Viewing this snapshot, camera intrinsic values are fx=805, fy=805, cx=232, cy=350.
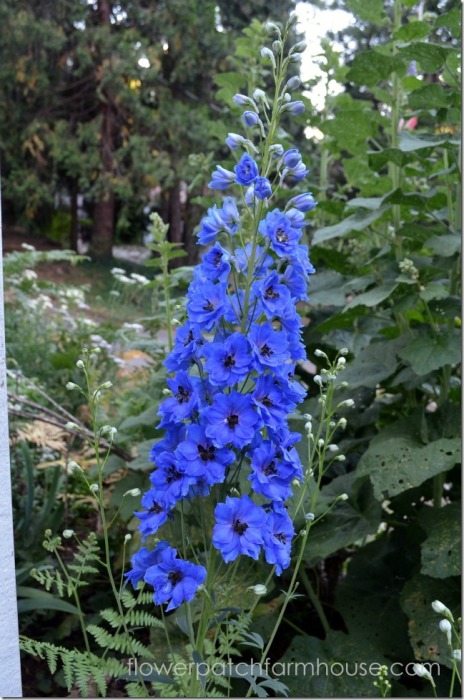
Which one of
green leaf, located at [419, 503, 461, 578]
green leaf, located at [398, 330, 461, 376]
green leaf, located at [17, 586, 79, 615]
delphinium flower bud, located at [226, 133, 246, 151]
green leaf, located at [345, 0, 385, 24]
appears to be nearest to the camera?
delphinium flower bud, located at [226, 133, 246, 151]

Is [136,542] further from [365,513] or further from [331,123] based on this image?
[331,123]

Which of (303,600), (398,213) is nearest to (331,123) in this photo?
(398,213)

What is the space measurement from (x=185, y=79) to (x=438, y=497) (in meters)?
5.51

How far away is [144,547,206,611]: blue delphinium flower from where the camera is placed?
0.84 m

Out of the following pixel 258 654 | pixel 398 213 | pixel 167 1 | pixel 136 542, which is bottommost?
pixel 258 654

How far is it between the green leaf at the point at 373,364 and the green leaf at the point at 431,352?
0.09 m

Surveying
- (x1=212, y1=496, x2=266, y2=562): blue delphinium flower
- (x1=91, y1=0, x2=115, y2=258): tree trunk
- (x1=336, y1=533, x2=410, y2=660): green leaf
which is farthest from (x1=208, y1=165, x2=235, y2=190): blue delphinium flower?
(x1=91, y1=0, x2=115, y2=258): tree trunk

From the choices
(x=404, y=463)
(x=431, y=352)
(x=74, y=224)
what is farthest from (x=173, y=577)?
(x=74, y=224)

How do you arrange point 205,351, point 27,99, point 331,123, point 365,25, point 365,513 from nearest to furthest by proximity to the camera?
point 205,351
point 365,513
point 331,123
point 365,25
point 27,99

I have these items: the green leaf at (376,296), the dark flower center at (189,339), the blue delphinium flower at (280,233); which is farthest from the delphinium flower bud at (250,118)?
the green leaf at (376,296)

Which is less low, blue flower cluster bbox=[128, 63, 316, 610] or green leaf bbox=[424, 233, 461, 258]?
green leaf bbox=[424, 233, 461, 258]

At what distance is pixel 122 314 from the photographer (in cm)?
491

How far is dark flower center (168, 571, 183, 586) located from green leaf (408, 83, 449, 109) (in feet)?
3.38

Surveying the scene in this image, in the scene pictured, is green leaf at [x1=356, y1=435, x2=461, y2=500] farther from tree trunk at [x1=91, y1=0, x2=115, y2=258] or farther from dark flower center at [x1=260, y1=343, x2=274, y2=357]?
tree trunk at [x1=91, y1=0, x2=115, y2=258]
